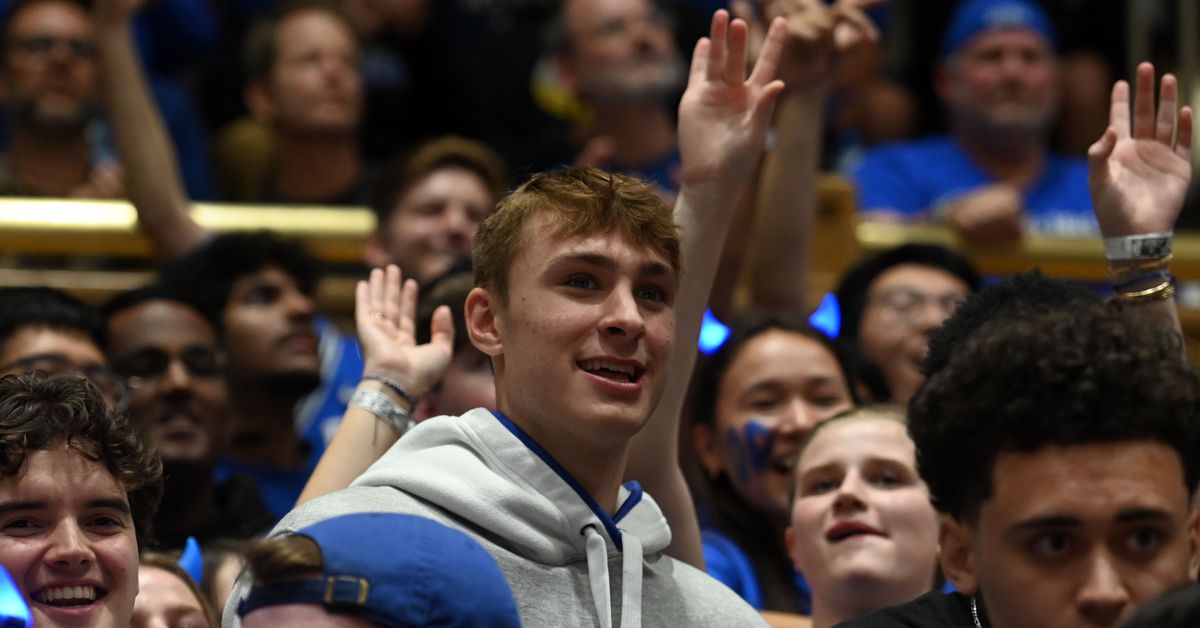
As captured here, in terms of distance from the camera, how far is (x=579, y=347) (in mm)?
2834

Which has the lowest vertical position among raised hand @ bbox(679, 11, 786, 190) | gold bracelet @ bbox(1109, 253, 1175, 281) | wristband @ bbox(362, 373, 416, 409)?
wristband @ bbox(362, 373, 416, 409)

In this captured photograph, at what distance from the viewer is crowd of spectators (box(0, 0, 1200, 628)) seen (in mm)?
2260

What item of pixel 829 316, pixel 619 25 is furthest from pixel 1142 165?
pixel 619 25

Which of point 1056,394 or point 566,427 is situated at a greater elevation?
point 1056,394

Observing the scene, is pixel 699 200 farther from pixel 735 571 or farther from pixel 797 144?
pixel 797 144

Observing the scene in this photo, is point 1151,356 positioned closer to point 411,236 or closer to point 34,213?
point 411,236

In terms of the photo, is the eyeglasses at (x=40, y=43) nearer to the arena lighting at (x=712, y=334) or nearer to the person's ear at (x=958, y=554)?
the arena lighting at (x=712, y=334)

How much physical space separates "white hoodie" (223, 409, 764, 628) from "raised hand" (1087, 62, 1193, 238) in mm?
991

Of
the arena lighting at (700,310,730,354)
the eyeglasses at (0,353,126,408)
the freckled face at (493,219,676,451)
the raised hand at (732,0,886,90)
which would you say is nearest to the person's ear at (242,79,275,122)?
the eyeglasses at (0,353,126,408)

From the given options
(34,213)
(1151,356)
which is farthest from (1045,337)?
(34,213)

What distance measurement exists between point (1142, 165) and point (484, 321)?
1205 mm

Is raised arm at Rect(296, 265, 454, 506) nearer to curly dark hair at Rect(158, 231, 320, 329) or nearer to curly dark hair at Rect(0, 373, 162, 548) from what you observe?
curly dark hair at Rect(0, 373, 162, 548)

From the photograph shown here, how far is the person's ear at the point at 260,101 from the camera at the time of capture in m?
6.13

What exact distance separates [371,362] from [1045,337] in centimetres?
152
